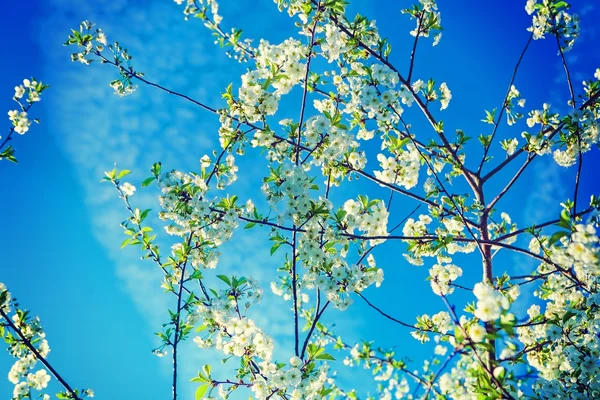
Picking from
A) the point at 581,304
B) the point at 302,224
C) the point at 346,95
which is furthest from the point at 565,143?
the point at 302,224

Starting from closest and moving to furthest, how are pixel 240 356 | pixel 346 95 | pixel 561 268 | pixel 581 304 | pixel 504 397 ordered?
pixel 504 397, pixel 240 356, pixel 561 268, pixel 581 304, pixel 346 95

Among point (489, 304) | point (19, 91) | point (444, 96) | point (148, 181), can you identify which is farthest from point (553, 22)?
point (19, 91)

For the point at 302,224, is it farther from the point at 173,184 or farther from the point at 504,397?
the point at 504,397

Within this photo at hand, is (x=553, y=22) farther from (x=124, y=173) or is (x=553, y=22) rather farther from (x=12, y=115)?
(x=12, y=115)

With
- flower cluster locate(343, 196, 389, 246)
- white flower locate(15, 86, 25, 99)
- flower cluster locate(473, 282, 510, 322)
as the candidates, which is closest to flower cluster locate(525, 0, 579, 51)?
flower cluster locate(343, 196, 389, 246)

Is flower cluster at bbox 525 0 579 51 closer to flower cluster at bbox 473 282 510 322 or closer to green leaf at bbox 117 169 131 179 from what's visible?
flower cluster at bbox 473 282 510 322

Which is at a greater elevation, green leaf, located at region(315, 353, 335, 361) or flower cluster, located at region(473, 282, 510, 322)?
green leaf, located at region(315, 353, 335, 361)

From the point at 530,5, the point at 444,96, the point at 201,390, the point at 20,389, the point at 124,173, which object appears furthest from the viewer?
the point at 444,96

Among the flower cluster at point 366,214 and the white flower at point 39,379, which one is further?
the white flower at point 39,379

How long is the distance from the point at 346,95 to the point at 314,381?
3556 mm

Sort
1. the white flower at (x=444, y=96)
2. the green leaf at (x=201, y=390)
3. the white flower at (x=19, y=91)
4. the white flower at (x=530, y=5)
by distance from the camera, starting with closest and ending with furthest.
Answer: the green leaf at (x=201, y=390) < the white flower at (x=19, y=91) < the white flower at (x=530, y=5) < the white flower at (x=444, y=96)

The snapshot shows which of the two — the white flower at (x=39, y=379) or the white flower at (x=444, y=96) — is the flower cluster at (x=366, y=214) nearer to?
the white flower at (x=444, y=96)

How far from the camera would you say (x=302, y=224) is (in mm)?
3619

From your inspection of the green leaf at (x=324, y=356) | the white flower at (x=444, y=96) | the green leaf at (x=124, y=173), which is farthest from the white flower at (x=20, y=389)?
the white flower at (x=444, y=96)
